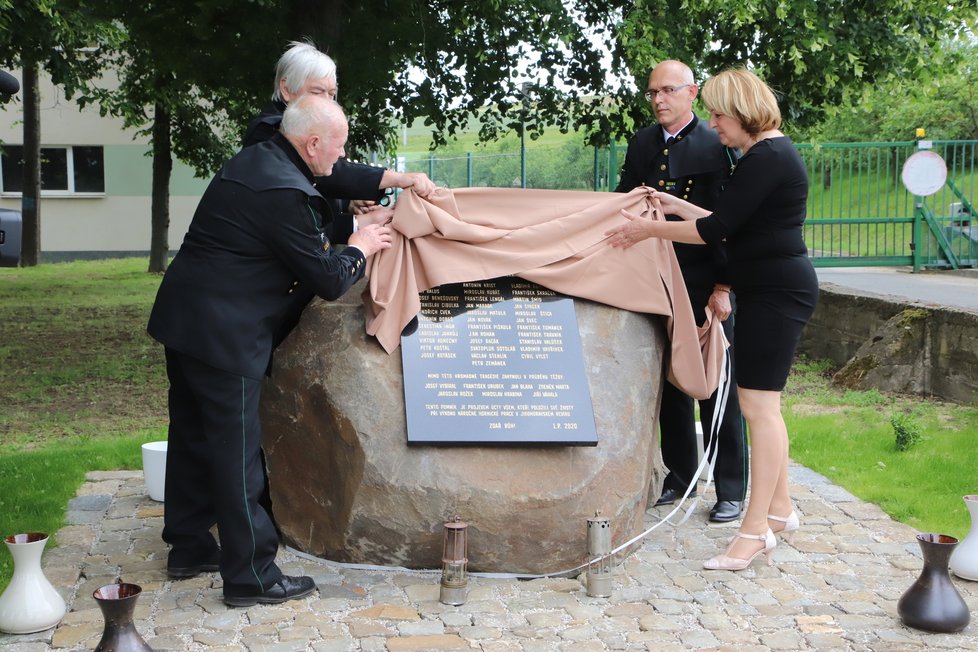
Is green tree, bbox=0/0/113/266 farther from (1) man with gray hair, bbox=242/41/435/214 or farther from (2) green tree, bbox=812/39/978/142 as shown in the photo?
(2) green tree, bbox=812/39/978/142

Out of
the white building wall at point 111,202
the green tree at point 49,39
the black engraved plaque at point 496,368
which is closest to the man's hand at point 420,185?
the black engraved plaque at point 496,368

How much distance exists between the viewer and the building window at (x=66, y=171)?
89.1ft

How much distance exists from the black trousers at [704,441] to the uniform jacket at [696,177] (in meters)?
0.28

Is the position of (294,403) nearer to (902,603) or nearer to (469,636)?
(469,636)

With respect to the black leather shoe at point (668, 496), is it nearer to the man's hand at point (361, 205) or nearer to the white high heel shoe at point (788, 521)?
the white high heel shoe at point (788, 521)

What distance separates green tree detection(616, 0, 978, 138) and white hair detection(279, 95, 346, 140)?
5.26 m

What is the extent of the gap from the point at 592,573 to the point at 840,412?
14.9 feet

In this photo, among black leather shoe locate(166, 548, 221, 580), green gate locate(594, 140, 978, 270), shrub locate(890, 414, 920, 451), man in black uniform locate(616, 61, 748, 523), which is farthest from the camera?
green gate locate(594, 140, 978, 270)

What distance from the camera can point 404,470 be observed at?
4652 millimetres

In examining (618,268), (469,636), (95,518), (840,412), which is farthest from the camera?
(840,412)

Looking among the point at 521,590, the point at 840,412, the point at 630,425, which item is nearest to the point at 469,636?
the point at 521,590

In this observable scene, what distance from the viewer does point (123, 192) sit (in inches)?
1080

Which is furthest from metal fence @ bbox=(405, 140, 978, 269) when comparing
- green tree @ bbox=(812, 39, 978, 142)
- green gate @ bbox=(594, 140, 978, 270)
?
green tree @ bbox=(812, 39, 978, 142)

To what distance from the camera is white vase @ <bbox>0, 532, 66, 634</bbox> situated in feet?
13.4
